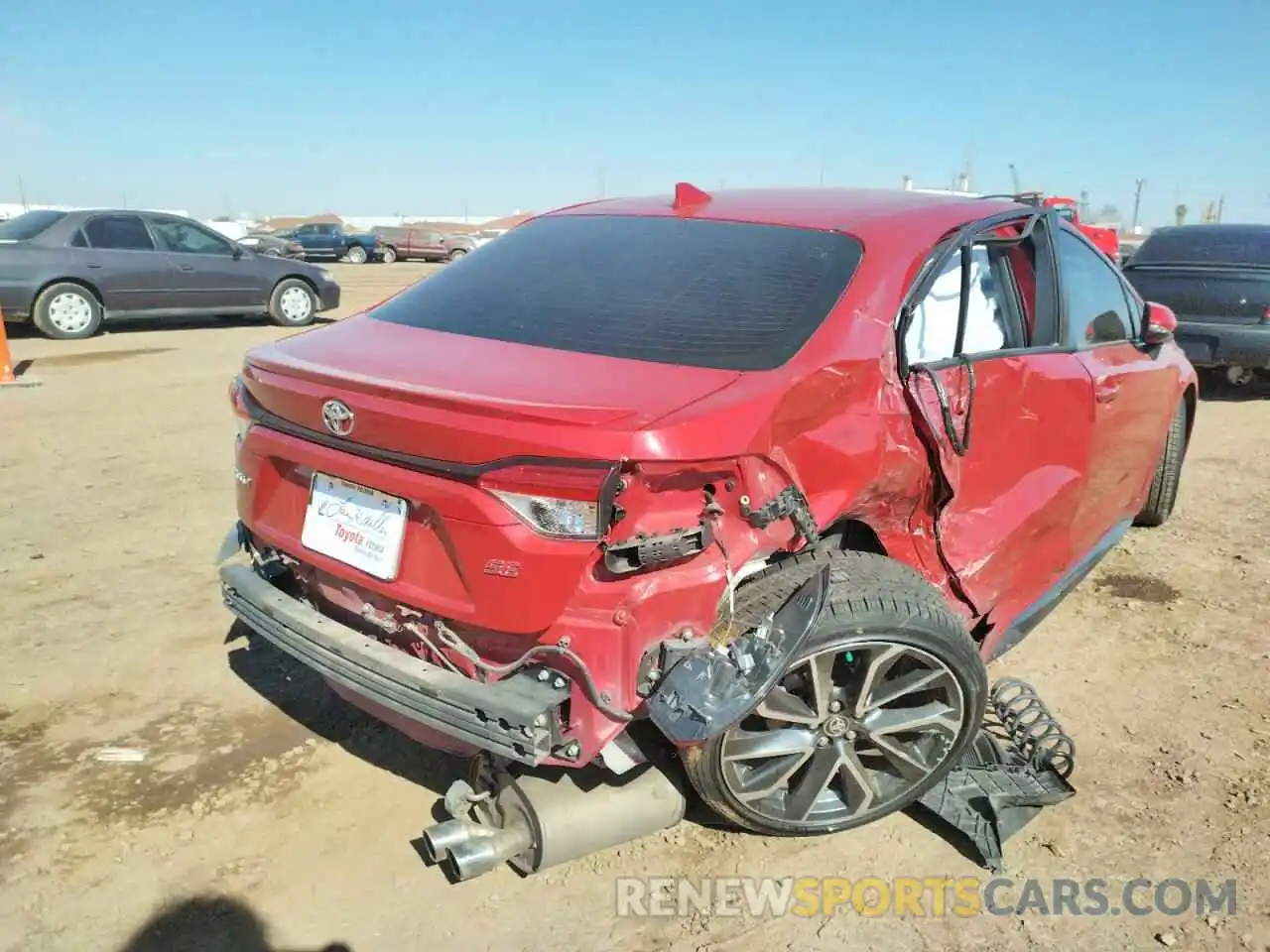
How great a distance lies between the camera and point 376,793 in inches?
112

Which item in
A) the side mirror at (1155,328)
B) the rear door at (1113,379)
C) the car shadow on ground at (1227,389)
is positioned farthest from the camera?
the car shadow on ground at (1227,389)

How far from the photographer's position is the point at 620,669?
217 cm

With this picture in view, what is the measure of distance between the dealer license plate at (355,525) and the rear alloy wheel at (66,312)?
32.8 ft

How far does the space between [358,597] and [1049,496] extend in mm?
2285

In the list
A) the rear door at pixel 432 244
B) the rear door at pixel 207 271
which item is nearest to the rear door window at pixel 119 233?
the rear door at pixel 207 271

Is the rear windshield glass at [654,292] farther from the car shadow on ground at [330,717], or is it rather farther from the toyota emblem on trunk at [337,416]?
the car shadow on ground at [330,717]

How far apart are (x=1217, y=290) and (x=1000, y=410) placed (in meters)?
6.57

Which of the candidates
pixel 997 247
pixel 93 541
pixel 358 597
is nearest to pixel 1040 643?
pixel 997 247

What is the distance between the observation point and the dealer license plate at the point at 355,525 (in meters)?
2.34

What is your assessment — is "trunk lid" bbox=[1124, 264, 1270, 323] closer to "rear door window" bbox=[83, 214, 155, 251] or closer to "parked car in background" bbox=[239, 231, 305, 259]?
"rear door window" bbox=[83, 214, 155, 251]

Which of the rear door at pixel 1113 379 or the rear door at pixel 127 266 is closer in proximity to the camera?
the rear door at pixel 1113 379

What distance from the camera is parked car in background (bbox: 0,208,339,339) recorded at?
10438 millimetres

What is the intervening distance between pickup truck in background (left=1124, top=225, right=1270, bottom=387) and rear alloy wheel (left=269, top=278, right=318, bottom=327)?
9.80 metres

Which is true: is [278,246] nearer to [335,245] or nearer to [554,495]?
[335,245]
